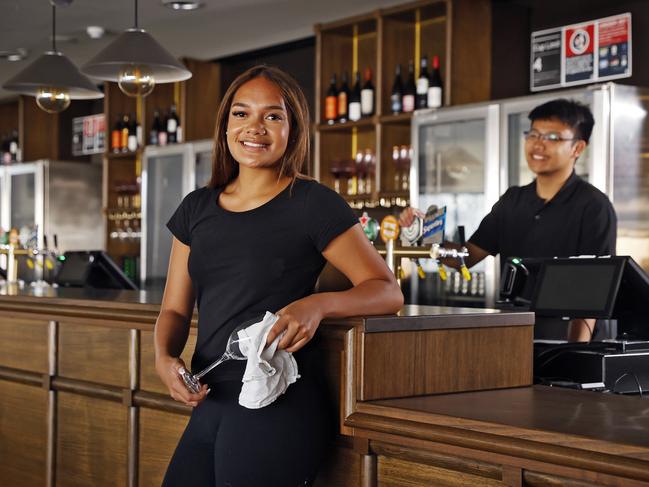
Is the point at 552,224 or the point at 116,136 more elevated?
the point at 116,136

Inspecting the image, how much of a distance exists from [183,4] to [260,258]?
4.16m

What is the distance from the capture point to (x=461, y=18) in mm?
5348

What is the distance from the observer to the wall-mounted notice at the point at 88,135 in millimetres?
8695

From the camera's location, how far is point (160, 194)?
7348 mm

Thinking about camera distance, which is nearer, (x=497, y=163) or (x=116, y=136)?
(x=497, y=163)

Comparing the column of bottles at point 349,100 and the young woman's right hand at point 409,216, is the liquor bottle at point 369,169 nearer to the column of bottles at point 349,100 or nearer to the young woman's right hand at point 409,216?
the column of bottles at point 349,100

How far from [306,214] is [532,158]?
86.9 inches

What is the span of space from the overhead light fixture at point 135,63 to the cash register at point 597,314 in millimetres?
1908

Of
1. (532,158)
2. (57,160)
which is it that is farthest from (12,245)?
(57,160)

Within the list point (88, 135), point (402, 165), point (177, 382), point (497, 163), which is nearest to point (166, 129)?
point (88, 135)

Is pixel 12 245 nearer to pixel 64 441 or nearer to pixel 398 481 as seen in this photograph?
pixel 64 441

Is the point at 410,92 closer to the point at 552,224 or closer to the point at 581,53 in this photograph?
the point at 581,53

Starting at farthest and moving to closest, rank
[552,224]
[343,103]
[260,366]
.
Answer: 1. [343,103]
2. [552,224]
3. [260,366]

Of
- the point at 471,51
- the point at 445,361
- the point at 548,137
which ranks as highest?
the point at 471,51
